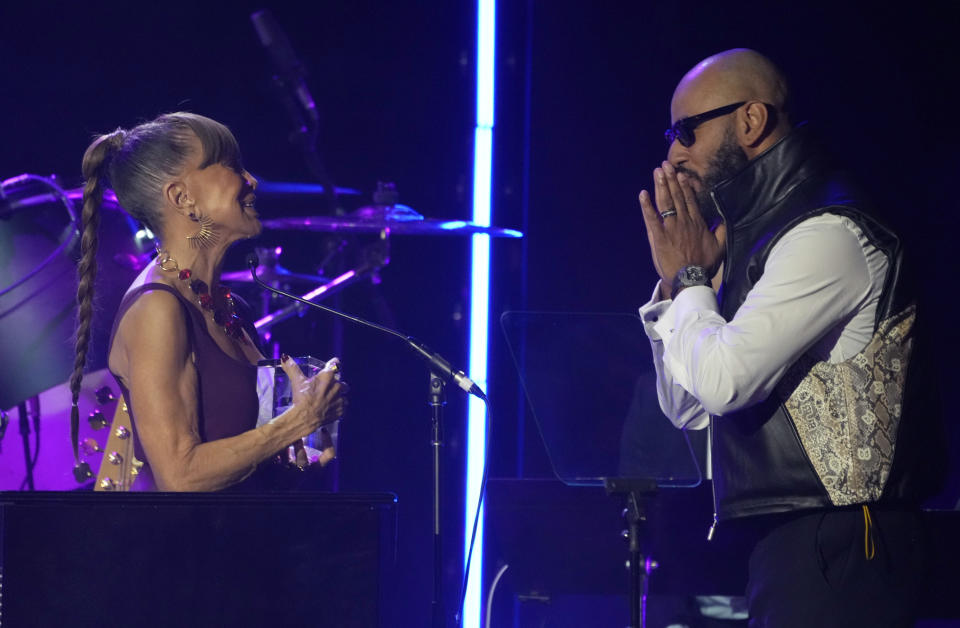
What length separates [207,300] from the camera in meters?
2.14

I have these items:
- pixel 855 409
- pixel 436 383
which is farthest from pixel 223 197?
pixel 855 409

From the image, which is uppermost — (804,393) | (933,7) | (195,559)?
(933,7)

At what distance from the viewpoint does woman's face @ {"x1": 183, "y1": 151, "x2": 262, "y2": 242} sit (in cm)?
218

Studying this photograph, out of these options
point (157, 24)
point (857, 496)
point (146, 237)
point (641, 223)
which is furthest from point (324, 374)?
point (157, 24)

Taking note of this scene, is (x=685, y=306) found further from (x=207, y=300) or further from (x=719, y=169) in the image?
(x=207, y=300)

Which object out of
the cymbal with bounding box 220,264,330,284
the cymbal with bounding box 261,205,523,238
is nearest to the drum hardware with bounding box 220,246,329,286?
the cymbal with bounding box 220,264,330,284

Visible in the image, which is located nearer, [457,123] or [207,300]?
[207,300]

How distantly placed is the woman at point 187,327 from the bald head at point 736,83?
95cm

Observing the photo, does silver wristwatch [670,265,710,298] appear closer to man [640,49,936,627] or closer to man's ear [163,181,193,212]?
man [640,49,936,627]

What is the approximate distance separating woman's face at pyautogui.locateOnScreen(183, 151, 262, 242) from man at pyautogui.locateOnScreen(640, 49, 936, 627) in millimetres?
993

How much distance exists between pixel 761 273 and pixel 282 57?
226 centimetres

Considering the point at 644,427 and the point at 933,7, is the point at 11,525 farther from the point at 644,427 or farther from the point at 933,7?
the point at 933,7

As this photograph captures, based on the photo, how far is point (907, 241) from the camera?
1.71m

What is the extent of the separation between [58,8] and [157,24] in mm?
364
